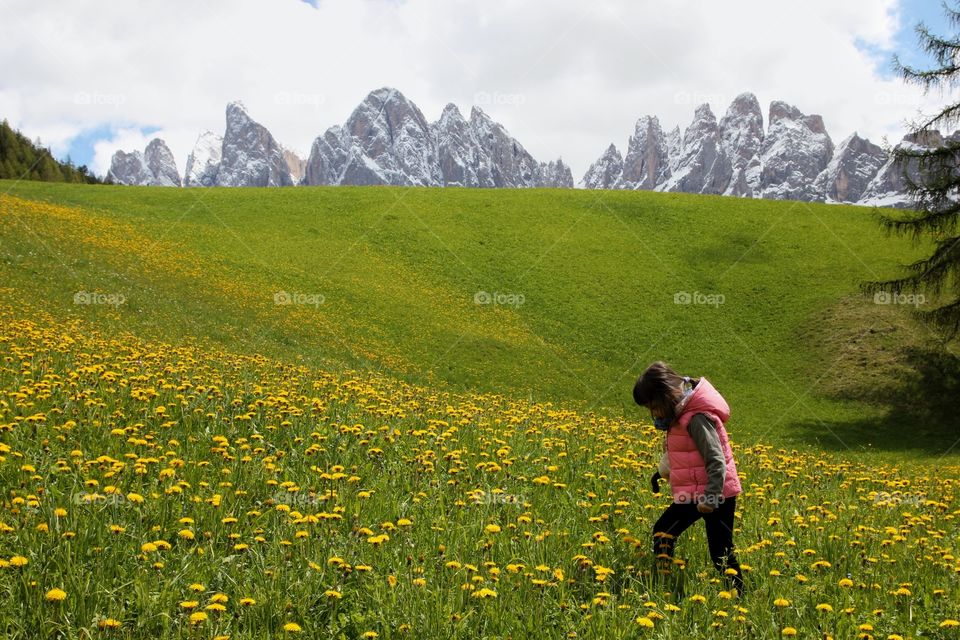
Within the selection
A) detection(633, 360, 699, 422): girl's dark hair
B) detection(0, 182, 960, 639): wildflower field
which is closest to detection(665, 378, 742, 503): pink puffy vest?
detection(633, 360, 699, 422): girl's dark hair

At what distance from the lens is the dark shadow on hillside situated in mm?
23641

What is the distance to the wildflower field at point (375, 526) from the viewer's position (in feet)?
15.6

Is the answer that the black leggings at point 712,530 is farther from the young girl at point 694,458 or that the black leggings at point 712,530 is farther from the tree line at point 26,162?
the tree line at point 26,162

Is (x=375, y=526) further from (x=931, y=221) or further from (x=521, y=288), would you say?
(x=521, y=288)

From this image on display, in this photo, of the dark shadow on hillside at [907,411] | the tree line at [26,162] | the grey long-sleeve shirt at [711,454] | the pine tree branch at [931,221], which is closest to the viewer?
the grey long-sleeve shirt at [711,454]

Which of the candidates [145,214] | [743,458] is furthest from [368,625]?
[145,214]

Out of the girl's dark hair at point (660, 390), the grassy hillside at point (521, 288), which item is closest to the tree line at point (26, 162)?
the grassy hillside at point (521, 288)

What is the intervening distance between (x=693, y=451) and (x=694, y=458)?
6cm

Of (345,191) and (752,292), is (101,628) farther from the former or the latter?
(345,191)

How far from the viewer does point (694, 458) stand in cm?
622

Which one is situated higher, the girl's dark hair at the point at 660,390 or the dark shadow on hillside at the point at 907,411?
the girl's dark hair at the point at 660,390

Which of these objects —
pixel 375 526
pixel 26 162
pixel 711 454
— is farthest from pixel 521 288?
pixel 26 162

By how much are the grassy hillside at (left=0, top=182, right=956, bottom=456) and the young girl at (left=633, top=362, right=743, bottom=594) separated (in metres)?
15.4

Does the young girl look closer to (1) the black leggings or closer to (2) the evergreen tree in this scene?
(1) the black leggings
